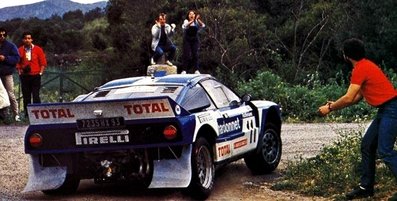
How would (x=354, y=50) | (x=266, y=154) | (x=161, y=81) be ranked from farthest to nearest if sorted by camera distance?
(x=266, y=154) → (x=161, y=81) → (x=354, y=50)

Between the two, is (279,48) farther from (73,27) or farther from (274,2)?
(73,27)

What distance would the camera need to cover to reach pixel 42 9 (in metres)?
80.9

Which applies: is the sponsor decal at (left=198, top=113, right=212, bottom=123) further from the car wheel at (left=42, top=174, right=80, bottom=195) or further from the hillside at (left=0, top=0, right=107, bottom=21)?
the hillside at (left=0, top=0, right=107, bottom=21)

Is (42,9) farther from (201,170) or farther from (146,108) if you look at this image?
(146,108)

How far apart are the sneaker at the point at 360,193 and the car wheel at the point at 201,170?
1.67 m

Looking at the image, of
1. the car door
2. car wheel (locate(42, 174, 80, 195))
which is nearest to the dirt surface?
car wheel (locate(42, 174, 80, 195))

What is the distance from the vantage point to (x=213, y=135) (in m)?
10.1

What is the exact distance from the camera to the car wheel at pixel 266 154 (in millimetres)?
11633

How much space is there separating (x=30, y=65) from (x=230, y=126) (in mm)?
10074

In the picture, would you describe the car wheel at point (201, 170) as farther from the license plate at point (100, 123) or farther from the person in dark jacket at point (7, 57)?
the person in dark jacket at point (7, 57)

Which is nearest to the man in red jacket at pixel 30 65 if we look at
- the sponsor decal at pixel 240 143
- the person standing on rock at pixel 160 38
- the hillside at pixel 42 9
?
the person standing on rock at pixel 160 38

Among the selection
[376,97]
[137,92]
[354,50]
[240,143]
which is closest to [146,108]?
[137,92]

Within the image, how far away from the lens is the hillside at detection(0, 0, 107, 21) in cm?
7819

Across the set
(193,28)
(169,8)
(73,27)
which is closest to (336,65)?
(169,8)
